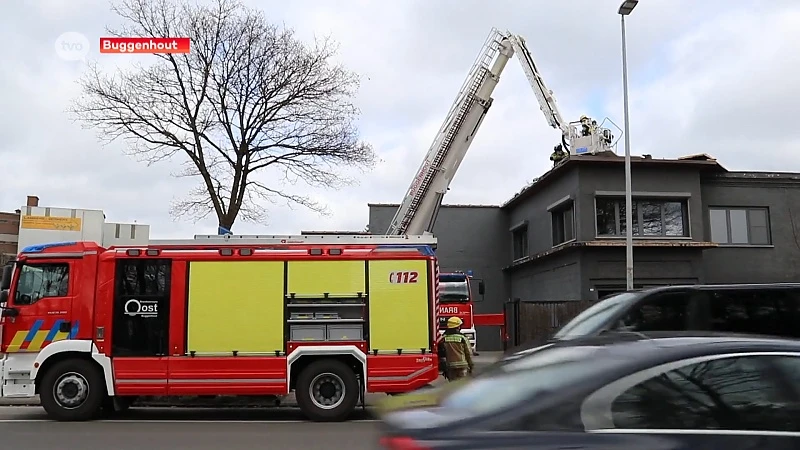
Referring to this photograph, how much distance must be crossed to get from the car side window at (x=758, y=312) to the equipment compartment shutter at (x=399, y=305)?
5082 millimetres

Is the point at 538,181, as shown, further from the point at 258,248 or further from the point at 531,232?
the point at 258,248

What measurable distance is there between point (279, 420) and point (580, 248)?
1303 cm

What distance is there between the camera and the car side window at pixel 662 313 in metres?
7.33

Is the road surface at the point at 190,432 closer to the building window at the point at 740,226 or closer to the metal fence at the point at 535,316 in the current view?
the metal fence at the point at 535,316

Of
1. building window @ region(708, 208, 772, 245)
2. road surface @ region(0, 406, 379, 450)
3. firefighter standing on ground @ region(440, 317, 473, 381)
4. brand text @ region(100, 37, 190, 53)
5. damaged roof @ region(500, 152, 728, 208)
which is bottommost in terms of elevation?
road surface @ region(0, 406, 379, 450)

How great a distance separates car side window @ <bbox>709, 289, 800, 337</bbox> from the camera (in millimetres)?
7469

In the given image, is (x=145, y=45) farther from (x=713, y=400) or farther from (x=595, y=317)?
(x=713, y=400)

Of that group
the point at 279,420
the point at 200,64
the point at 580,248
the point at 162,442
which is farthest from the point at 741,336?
the point at 200,64

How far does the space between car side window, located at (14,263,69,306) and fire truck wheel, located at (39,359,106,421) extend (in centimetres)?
125

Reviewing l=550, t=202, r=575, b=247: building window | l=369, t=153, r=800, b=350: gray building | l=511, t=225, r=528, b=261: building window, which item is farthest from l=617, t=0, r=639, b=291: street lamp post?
l=511, t=225, r=528, b=261: building window

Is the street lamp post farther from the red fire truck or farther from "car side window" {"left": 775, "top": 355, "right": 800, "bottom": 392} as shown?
Result: "car side window" {"left": 775, "top": 355, "right": 800, "bottom": 392}

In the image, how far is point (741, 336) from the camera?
3.82 meters

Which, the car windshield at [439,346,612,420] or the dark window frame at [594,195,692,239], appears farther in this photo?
the dark window frame at [594,195,692,239]

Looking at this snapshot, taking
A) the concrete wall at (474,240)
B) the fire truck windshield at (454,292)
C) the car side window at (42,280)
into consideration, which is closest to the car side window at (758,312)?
the car side window at (42,280)
